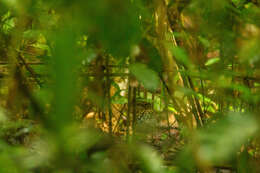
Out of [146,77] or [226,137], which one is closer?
[226,137]

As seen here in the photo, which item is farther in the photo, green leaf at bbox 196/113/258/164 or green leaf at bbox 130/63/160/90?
green leaf at bbox 130/63/160/90

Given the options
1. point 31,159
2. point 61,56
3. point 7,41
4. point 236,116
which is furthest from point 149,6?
point 61,56

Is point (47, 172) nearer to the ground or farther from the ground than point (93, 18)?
nearer to the ground

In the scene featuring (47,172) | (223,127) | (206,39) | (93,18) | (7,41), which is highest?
(206,39)

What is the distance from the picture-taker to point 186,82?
1354 millimetres

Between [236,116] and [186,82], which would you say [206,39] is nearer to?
[186,82]

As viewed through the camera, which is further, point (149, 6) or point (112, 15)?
point (149, 6)

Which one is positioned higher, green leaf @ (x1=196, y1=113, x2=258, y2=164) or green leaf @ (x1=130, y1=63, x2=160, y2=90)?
green leaf @ (x1=130, y1=63, x2=160, y2=90)

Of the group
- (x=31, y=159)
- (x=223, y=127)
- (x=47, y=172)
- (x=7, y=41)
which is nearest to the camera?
(x=223, y=127)

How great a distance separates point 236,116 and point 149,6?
2.42 ft

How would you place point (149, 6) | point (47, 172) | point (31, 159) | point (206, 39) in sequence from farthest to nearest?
point (206, 39) → point (149, 6) → point (47, 172) → point (31, 159)

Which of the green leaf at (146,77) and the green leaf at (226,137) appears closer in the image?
the green leaf at (226,137)

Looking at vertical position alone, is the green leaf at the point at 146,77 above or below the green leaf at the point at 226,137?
above

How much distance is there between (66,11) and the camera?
0.41m
